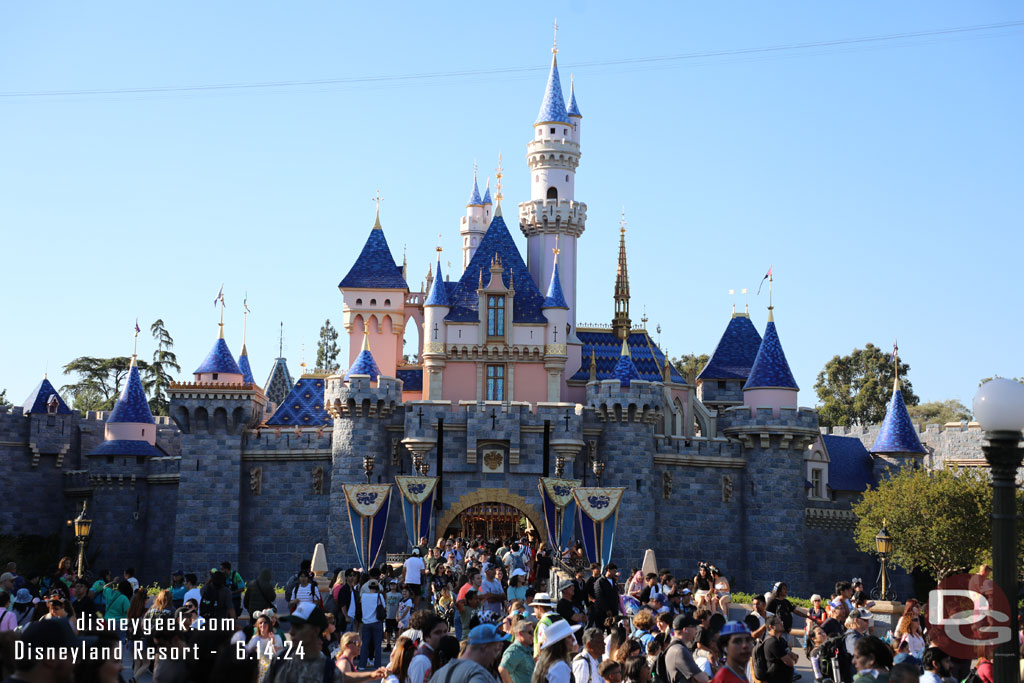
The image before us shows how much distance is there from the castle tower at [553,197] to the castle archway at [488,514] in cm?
940

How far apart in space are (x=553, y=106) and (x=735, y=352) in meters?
10.8

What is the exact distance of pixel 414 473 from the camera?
3538 cm

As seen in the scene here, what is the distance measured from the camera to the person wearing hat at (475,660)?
27.6ft

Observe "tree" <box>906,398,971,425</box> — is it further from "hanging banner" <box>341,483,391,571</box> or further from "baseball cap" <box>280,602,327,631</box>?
"baseball cap" <box>280,602,327,631</box>

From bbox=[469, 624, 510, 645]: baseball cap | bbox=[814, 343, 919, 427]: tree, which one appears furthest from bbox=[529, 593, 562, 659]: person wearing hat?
bbox=[814, 343, 919, 427]: tree

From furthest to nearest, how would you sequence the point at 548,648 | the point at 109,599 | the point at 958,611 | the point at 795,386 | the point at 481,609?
the point at 795,386
the point at 109,599
the point at 481,609
the point at 958,611
the point at 548,648

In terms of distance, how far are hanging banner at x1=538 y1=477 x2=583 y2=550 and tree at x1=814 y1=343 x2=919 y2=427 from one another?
1439 inches

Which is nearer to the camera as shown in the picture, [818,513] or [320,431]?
[320,431]

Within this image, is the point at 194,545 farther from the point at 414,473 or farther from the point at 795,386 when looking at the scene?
the point at 795,386

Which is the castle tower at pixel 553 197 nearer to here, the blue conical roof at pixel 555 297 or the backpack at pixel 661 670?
the blue conical roof at pixel 555 297

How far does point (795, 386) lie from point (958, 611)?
82.9ft

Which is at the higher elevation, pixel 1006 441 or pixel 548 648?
pixel 1006 441

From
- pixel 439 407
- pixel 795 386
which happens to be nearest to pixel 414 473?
pixel 439 407

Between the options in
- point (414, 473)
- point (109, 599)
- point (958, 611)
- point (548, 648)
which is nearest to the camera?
point (548, 648)
